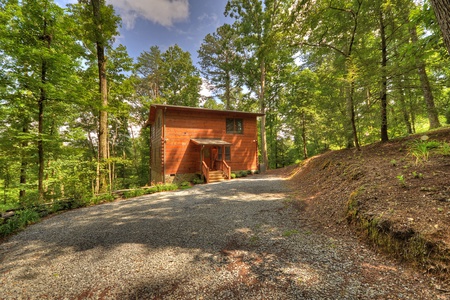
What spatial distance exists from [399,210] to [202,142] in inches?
415

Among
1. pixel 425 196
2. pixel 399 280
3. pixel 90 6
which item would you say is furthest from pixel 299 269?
pixel 90 6

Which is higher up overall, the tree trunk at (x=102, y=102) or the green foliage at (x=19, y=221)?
the tree trunk at (x=102, y=102)

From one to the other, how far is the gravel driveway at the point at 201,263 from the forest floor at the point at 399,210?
28 centimetres

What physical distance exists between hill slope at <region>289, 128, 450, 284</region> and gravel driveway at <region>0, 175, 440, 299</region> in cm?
31

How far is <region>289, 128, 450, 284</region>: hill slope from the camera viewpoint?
2.18 metres

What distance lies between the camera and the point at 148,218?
16.6 ft

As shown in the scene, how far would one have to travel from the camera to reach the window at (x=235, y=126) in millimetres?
14742

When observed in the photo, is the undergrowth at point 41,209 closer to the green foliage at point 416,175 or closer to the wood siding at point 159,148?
the wood siding at point 159,148

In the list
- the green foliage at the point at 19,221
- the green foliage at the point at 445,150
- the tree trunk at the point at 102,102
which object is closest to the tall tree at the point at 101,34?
the tree trunk at the point at 102,102

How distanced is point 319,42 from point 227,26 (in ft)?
48.3

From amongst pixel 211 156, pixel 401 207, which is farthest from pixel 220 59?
pixel 401 207

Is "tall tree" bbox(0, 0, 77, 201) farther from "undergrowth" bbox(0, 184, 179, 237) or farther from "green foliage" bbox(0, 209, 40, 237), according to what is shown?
"green foliage" bbox(0, 209, 40, 237)

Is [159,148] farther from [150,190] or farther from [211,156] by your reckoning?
[150,190]

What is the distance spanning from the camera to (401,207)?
9.29 feet
